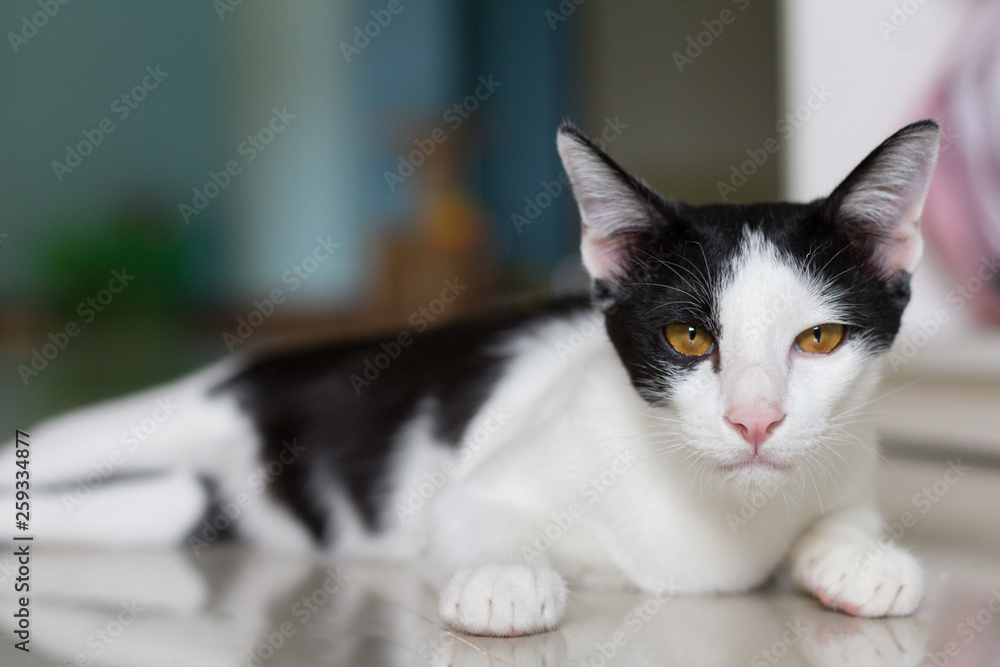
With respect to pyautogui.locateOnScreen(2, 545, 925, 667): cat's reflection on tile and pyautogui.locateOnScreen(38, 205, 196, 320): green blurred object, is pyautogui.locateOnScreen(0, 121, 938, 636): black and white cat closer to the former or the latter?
pyautogui.locateOnScreen(2, 545, 925, 667): cat's reflection on tile

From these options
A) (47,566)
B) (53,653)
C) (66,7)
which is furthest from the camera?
(66,7)

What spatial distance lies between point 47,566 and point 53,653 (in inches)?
21.4

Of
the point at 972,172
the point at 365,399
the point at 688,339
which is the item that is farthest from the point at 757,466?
the point at 972,172

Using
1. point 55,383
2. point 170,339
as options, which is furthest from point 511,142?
point 55,383

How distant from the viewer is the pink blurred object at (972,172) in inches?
98.3

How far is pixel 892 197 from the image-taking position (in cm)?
139

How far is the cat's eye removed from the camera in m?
1.35

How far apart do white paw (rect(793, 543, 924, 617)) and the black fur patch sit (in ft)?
2.54

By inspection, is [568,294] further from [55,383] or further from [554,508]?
[55,383]

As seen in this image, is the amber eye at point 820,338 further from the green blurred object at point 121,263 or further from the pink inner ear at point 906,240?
the green blurred object at point 121,263

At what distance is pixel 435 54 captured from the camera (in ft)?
29.4

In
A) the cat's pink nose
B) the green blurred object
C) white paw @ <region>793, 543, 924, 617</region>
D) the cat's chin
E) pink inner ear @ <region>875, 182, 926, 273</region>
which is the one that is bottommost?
the green blurred object

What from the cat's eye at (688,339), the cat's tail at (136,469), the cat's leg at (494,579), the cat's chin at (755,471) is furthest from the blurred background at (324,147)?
the cat's chin at (755,471)

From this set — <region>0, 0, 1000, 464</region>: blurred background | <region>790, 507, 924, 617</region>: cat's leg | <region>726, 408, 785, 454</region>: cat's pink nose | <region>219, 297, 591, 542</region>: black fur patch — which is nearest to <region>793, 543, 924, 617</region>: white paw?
<region>790, 507, 924, 617</region>: cat's leg
